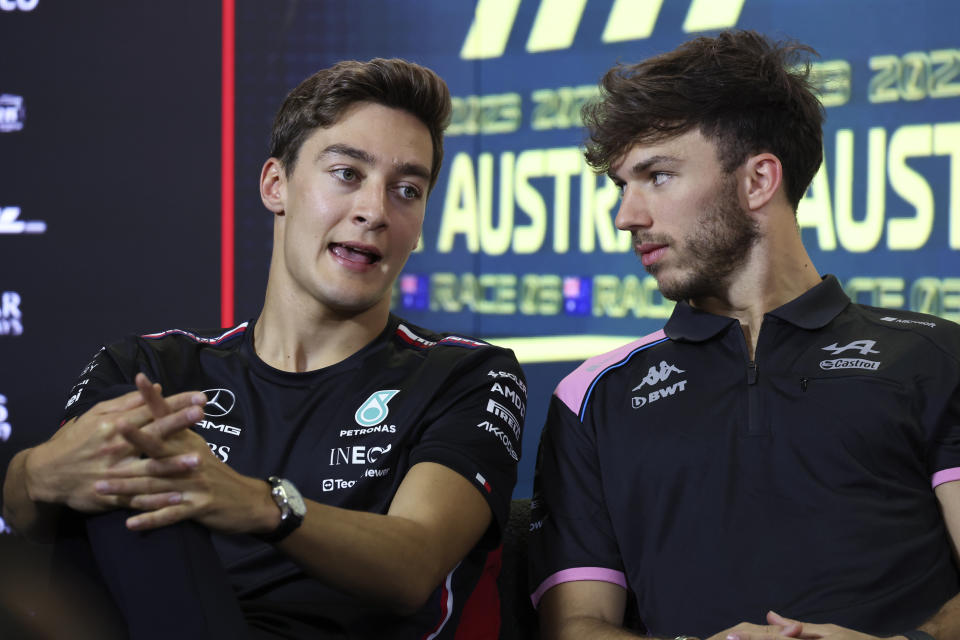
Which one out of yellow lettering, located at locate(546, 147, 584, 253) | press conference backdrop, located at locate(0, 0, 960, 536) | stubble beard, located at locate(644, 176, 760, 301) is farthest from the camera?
yellow lettering, located at locate(546, 147, 584, 253)

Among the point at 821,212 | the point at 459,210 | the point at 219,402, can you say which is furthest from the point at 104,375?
the point at 821,212

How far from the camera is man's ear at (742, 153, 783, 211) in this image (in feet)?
5.37

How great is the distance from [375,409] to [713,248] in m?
0.58

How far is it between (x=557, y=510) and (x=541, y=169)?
1.84 metres

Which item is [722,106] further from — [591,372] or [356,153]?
[356,153]

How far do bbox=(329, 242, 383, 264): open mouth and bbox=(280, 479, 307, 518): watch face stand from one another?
1.57 feet

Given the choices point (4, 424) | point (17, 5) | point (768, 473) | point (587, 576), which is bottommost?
point (4, 424)

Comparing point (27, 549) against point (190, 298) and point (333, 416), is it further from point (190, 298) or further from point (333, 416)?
point (333, 416)

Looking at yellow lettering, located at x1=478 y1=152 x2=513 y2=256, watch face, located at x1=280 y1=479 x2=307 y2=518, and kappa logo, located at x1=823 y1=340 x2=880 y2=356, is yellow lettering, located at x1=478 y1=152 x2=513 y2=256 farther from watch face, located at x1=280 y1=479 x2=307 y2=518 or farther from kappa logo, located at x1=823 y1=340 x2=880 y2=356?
watch face, located at x1=280 y1=479 x2=307 y2=518

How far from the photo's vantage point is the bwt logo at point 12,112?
2795 millimetres

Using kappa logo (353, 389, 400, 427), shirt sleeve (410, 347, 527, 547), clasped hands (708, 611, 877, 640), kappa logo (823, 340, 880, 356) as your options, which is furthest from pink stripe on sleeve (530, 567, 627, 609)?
kappa logo (823, 340, 880, 356)

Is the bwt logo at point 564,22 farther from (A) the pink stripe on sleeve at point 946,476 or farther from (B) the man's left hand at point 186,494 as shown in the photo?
(B) the man's left hand at point 186,494

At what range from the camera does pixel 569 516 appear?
1.56 m

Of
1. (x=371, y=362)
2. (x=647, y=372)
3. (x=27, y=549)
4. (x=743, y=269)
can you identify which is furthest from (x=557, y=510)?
(x=27, y=549)
